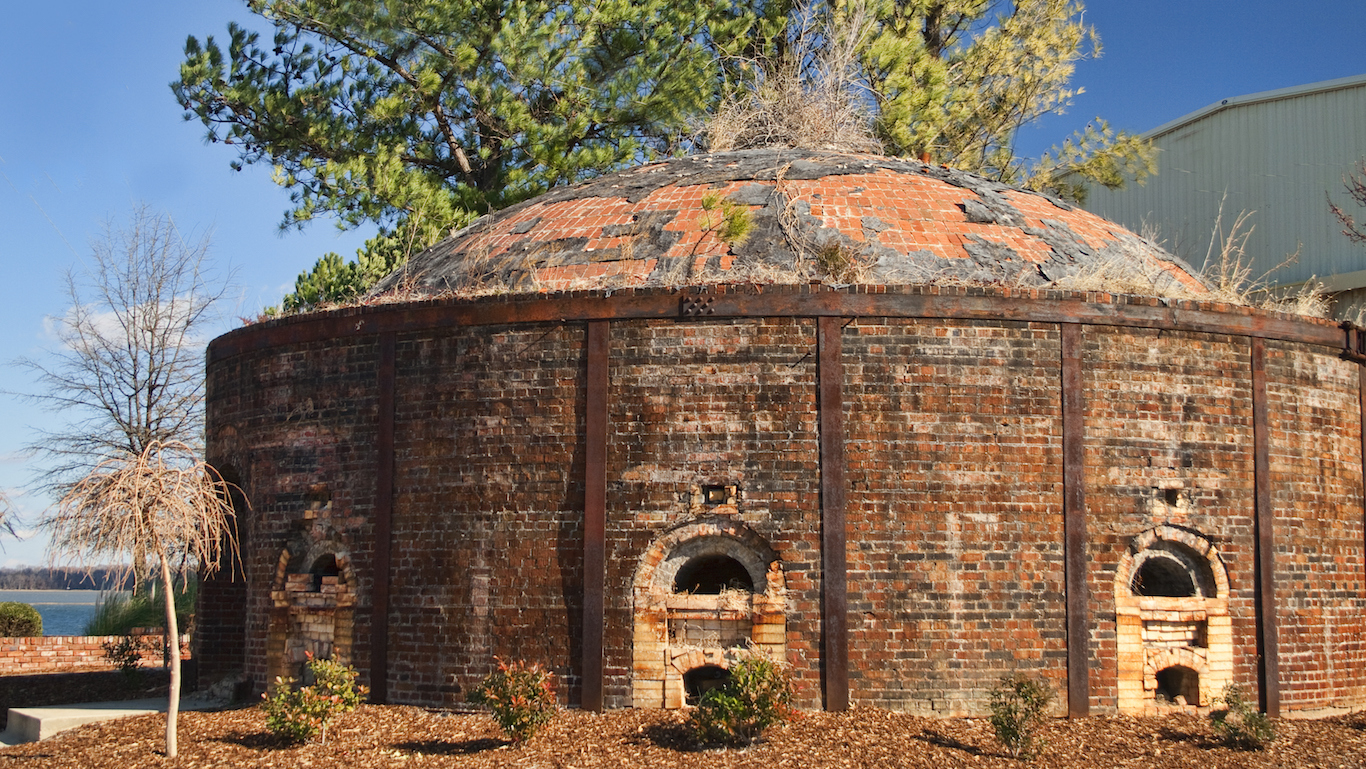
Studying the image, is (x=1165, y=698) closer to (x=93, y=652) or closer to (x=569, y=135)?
(x=569, y=135)

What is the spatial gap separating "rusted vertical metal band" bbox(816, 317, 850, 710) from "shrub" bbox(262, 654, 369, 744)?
3.89 m

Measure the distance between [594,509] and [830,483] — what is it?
1.96 metres

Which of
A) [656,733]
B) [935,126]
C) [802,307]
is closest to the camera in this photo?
[656,733]

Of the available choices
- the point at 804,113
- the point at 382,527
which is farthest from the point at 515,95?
the point at 382,527

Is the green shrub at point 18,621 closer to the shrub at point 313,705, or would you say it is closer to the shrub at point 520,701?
the shrub at point 313,705

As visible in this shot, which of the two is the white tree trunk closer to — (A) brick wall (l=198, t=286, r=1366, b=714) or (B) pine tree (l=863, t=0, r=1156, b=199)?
(A) brick wall (l=198, t=286, r=1366, b=714)

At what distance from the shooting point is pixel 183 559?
9.38 metres

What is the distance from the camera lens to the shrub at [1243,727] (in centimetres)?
898

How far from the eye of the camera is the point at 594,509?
9.80 metres

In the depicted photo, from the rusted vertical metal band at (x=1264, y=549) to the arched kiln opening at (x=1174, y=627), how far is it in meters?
0.35

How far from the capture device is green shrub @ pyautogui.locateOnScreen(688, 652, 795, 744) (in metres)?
8.49

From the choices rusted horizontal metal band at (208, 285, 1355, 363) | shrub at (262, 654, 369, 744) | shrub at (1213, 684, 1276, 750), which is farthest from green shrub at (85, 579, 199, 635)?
shrub at (1213, 684, 1276, 750)

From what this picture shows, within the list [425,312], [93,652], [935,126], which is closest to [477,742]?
[425,312]

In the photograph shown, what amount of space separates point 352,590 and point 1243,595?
7868 millimetres
